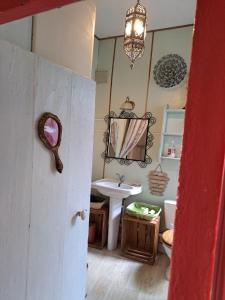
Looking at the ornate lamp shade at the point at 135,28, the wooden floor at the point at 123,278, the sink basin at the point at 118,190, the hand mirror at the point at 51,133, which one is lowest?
the wooden floor at the point at 123,278

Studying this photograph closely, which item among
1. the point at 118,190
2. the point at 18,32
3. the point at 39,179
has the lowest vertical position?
the point at 118,190

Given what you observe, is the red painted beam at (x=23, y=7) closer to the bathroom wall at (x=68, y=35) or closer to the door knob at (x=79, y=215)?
the bathroom wall at (x=68, y=35)

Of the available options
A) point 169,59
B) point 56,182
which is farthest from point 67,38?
point 169,59

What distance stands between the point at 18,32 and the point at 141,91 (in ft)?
6.94

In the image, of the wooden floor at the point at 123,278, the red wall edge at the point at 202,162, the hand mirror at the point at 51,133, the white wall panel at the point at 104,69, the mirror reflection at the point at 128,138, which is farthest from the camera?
the white wall panel at the point at 104,69

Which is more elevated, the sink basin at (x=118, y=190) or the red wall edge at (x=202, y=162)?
the red wall edge at (x=202, y=162)

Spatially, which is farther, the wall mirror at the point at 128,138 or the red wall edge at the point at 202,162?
the wall mirror at the point at 128,138

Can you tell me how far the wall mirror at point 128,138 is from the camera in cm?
304

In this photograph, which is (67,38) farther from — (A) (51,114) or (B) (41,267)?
(B) (41,267)

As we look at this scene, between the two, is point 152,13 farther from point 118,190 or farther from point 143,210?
point 143,210

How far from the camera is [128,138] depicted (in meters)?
3.15

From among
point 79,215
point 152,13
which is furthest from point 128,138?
point 79,215

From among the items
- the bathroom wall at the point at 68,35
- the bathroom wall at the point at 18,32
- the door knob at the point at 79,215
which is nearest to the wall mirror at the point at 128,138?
the bathroom wall at the point at 68,35

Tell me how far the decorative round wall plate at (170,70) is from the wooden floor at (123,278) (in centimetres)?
221
